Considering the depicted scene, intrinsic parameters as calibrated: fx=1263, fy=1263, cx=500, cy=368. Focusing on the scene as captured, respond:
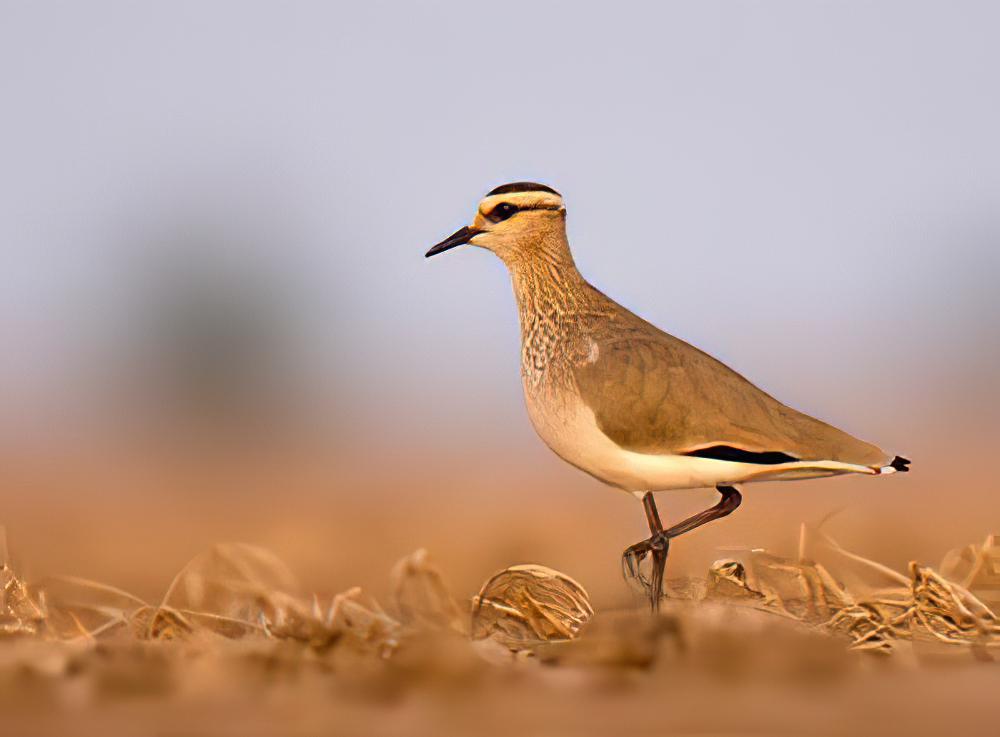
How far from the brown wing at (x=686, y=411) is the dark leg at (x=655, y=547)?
43 centimetres

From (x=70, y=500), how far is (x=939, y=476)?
1455 centimetres

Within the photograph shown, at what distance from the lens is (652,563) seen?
699cm

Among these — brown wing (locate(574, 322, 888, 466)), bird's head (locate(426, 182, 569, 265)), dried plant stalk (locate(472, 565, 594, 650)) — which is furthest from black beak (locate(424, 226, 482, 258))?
dried plant stalk (locate(472, 565, 594, 650))

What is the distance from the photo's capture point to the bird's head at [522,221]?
7883 millimetres

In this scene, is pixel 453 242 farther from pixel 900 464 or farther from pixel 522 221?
pixel 900 464

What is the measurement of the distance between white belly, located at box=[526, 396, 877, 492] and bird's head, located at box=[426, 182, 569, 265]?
1251mm

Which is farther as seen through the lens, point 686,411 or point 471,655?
point 686,411

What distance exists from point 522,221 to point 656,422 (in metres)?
1.68

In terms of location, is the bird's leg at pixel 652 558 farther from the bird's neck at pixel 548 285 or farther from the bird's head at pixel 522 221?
the bird's head at pixel 522 221

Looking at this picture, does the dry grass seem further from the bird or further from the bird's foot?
the bird

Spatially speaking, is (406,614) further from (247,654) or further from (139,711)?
(139,711)

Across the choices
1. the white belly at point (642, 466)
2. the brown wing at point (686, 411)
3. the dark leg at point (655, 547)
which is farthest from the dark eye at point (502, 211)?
the dark leg at point (655, 547)

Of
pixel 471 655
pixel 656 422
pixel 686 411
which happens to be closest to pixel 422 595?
pixel 471 655

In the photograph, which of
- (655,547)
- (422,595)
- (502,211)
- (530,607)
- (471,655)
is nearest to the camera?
(471,655)
